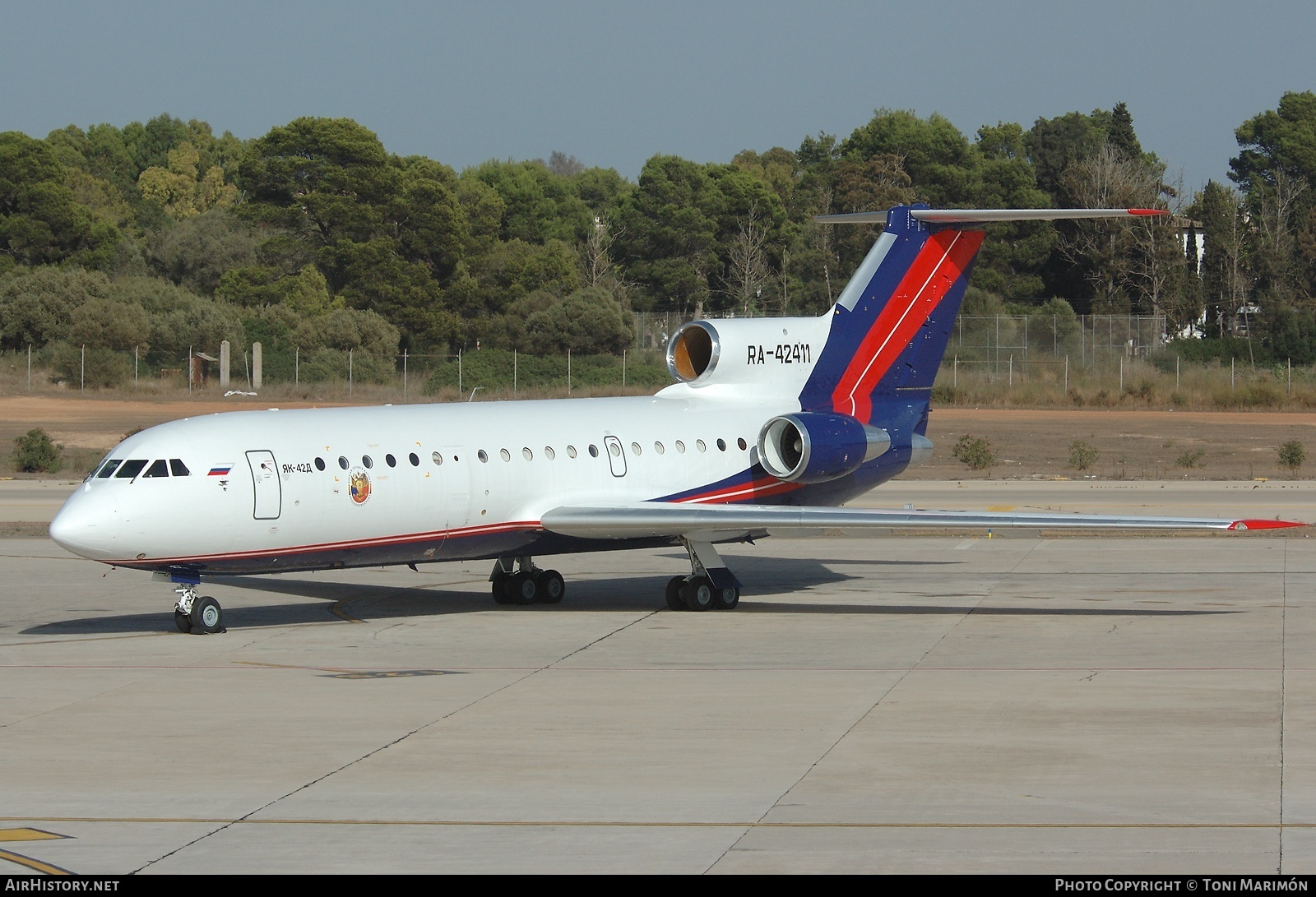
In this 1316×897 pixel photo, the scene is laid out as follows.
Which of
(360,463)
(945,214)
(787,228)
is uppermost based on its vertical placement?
(787,228)

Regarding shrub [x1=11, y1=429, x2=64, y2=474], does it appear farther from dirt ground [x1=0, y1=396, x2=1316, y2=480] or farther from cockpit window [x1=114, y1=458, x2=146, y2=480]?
cockpit window [x1=114, y1=458, x2=146, y2=480]

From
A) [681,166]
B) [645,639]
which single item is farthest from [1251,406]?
[645,639]

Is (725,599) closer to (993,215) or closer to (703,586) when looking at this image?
(703,586)

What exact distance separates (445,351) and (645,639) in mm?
65436

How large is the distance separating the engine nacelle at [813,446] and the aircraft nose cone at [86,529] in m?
9.84

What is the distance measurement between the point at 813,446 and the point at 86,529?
10362 mm

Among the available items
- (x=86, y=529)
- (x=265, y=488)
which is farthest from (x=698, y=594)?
(x=86, y=529)

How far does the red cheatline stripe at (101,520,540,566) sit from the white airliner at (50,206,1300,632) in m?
0.03

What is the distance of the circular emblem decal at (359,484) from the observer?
1977cm

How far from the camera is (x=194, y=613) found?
19.4 metres

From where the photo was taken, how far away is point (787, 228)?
9756 cm

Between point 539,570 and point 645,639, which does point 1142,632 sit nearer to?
point 645,639

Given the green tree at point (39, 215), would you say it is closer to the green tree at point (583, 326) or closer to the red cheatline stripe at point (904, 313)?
the green tree at point (583, 326)

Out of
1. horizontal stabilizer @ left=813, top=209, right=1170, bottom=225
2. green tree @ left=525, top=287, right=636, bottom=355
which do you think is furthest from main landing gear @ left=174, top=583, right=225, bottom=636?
green tree @ left=525, top=287, right=636, bottom=355
